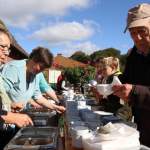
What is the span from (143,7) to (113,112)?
1.14m

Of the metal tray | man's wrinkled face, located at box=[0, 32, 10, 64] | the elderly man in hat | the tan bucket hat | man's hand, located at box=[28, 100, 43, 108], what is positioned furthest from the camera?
man's hand, located at box=[28, 100, 43, 108]

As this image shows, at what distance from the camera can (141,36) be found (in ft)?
8.87

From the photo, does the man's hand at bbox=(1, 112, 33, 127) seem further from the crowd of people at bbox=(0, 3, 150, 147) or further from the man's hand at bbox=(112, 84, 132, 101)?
the man's hand at bbox=(112, 84, 132, 101)

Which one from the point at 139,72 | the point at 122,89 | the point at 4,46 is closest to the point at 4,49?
the point at 4,46

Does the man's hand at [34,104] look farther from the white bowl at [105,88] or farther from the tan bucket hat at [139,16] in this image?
the white bowl at [105,88]

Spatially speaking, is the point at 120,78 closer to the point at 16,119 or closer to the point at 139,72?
the point at 139,72

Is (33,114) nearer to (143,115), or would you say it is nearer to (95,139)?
(143,115)

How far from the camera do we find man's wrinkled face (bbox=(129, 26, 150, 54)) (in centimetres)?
268

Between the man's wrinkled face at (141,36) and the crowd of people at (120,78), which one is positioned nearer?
the crowd of people at (120,78)

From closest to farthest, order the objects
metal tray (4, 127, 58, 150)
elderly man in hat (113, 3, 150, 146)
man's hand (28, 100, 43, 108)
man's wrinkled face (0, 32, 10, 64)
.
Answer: metal tray (4, 127, 58, 150)
elderly man in hat (113, 3, 150, 146)
man's wrinkled face (0, 32, 10, 64)
man's hand (28, 100, 43, 108)

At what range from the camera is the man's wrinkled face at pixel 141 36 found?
268 centimetres

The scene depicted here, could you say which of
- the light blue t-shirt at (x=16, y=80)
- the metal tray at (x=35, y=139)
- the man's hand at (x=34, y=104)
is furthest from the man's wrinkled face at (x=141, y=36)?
the man's hand at (x=34, y=104)

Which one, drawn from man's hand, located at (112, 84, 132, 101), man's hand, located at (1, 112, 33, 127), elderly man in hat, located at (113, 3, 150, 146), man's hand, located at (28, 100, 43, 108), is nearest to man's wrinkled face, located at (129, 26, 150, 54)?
elderly man in hat, located at (113, 3, 150, 146)

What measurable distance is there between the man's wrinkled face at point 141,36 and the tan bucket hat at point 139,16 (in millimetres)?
30
